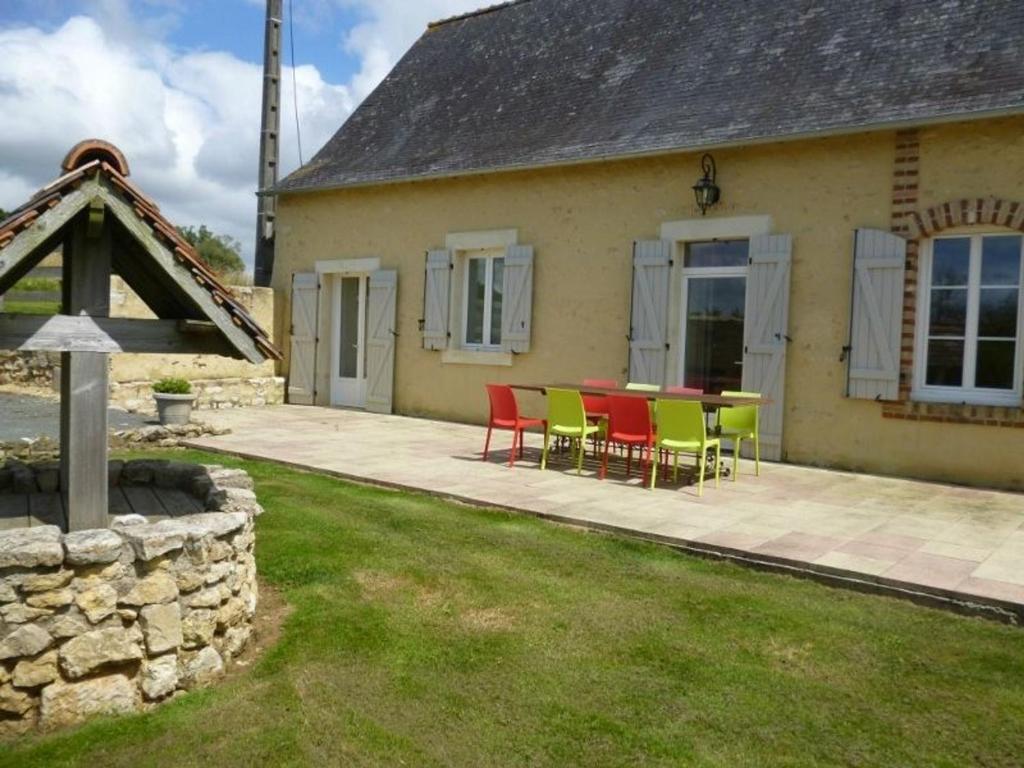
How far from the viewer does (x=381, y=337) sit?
11.6 m

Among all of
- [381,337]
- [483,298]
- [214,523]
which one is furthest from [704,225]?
[214,523]

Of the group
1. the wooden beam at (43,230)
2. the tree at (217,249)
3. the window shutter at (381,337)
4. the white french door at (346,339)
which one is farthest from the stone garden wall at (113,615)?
the tree at (217,249)

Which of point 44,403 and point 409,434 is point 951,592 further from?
point 44,403

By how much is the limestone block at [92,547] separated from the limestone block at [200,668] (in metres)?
0.49

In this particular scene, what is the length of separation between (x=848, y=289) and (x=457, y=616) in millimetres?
5659

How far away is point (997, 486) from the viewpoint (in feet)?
23.6

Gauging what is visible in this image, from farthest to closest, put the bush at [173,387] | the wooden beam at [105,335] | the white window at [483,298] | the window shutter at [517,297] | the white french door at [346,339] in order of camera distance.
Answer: the white french door at [346,339]
the white window at [483,298]
the window shutter at [517,297]
the bush at [173,387]
the wooden beam at [105,335]

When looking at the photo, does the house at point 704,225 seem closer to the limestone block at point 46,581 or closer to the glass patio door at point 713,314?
the glass patio door at point 713,314

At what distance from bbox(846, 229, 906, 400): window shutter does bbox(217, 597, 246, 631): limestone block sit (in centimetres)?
621

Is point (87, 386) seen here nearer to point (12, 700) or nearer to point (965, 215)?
point (12, 700)

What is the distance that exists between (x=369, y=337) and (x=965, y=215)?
7.46 m

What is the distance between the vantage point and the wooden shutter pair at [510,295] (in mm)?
10086

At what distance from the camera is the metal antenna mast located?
13.8 m

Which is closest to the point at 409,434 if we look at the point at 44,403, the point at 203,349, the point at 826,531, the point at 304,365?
the point at 304,365
